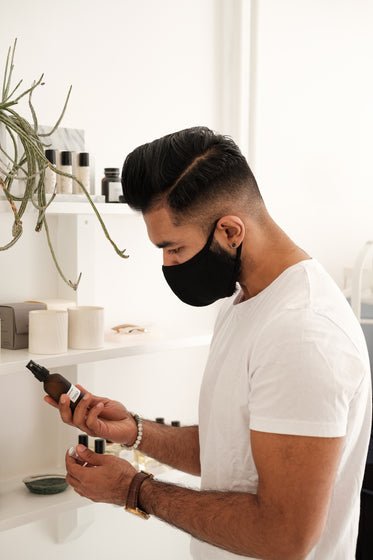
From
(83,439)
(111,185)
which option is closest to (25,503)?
(83,439)

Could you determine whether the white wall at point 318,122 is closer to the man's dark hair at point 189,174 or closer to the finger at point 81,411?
the man's dark hair at point 189,174

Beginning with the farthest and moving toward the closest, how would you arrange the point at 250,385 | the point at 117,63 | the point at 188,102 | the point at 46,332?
the point at 188,102 < the point at 117,63 < the point at 46,332 < the point at 250,385

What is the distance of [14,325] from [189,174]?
0.72m

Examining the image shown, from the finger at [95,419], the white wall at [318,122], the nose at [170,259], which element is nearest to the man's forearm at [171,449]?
the finger at [95,419]

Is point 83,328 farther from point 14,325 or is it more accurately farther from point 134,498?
point 134,498

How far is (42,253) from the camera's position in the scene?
188cm

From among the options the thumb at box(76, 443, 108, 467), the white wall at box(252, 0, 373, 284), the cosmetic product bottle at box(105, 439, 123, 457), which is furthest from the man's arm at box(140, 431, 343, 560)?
the white wall at box(252, 0, 373, 284)

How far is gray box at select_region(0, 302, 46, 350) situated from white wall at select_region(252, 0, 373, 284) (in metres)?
1.07

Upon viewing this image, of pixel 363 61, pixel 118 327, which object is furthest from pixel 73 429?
pixel 363 61

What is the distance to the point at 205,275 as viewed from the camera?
4.01ft

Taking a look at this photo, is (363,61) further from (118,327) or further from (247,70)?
(118,327)

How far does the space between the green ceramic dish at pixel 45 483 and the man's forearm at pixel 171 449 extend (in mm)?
468

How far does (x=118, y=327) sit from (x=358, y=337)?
3.27ft

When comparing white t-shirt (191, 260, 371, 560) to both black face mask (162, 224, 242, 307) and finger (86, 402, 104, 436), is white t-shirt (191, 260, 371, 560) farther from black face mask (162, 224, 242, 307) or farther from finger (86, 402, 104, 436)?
finger (86, 402, 104, 436)
